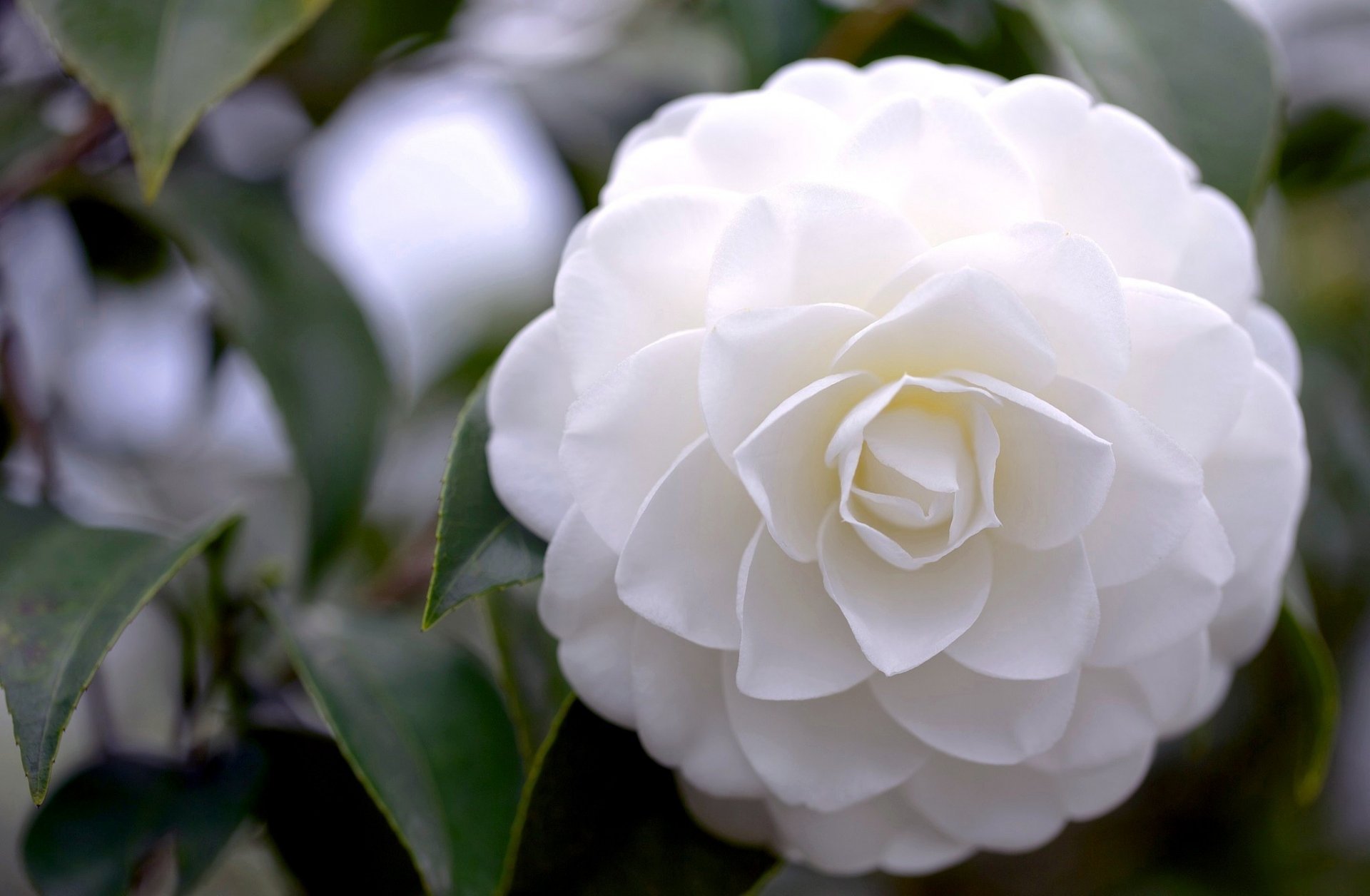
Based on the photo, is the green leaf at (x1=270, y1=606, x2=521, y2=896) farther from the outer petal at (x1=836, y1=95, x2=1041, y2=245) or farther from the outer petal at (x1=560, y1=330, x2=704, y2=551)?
the outer petal at (x1=836, y1=95, x2=1041, y2=245)

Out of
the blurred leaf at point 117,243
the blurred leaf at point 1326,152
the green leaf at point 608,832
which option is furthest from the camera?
the blurred leaf at point 1326,152

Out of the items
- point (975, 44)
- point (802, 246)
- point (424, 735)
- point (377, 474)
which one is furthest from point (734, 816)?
point (975, 44)

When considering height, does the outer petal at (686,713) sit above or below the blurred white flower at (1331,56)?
above

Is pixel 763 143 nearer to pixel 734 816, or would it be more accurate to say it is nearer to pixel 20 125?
pixel 734 816

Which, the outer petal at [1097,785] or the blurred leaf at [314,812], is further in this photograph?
the blurred leaf at [314,812]

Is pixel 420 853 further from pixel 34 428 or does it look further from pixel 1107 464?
pixel 34 428

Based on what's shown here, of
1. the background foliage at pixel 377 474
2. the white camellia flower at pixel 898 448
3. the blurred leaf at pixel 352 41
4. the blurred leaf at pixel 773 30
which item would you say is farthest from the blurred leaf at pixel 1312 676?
the blurred leaf at pixel 352 41

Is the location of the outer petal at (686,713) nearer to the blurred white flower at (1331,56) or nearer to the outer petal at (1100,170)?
the outer petal at (1100,170)

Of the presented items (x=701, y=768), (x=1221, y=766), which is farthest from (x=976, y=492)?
(x=1221, y=766)
